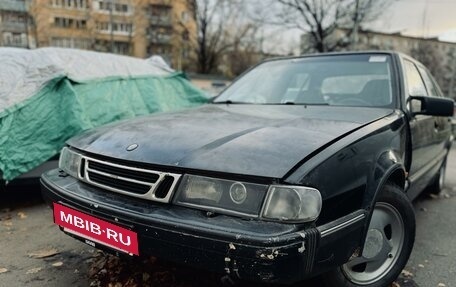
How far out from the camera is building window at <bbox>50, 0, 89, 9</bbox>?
157 feet

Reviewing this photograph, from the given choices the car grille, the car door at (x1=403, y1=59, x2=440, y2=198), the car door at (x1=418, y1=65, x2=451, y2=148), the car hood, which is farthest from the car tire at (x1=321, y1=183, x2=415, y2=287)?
the car door at (x1=418, y1=65, x2=451, y2=148)

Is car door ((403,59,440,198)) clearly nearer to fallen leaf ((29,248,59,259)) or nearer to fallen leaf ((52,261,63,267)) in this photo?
fallen leaf ((52,261,63,267))

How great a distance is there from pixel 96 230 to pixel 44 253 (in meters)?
1.28

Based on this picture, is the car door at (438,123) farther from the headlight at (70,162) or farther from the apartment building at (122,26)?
the apartment building at (122,26)

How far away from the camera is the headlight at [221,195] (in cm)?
174

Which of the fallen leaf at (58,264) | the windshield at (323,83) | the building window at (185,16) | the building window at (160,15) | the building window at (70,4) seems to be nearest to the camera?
the fallen leaf at (58,264)

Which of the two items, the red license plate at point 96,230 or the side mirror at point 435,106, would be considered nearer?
the red license plate at point 96,230

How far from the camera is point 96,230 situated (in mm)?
2025

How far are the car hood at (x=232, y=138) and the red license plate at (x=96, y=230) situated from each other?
0.33 m

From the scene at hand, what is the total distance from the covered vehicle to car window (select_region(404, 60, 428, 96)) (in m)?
3.19

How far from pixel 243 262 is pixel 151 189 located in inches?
22.4

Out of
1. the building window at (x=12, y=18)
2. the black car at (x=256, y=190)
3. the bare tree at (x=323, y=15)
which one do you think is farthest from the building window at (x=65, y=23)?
the black car at (x=256, y=190)

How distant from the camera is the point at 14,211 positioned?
4.06 meters

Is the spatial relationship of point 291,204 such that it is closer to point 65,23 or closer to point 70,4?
point 65,23
